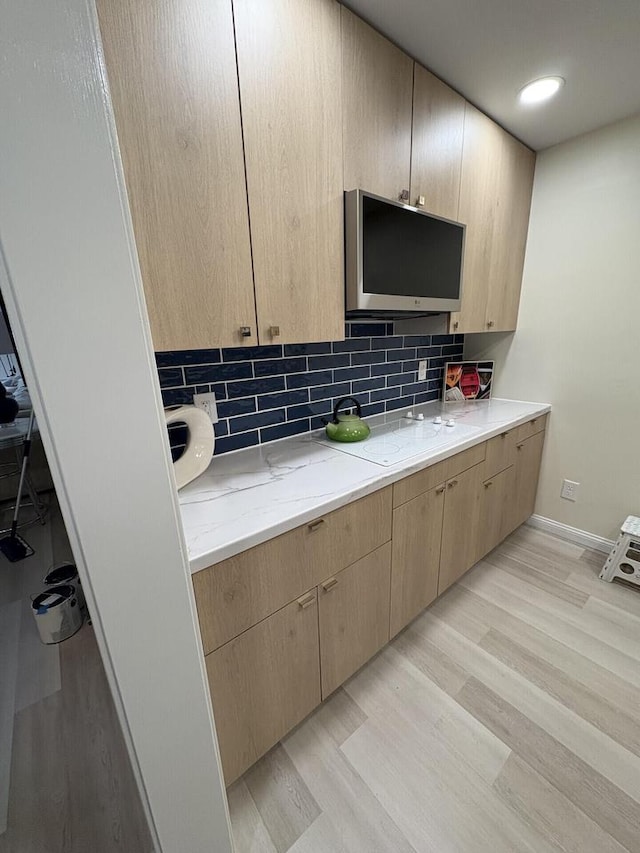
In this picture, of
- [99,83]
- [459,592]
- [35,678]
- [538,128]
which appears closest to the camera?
[99,83]

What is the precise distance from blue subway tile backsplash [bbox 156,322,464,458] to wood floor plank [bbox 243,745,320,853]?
1.10 m

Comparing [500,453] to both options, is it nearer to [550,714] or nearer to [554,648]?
[554,648]

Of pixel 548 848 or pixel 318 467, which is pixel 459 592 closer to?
pixel 548 848

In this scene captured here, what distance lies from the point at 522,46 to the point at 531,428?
171cm

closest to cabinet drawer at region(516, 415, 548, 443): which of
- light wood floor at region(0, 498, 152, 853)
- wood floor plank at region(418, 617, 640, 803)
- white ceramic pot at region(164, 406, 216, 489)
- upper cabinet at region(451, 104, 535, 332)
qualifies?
upper cabinet at region(451, 104, 535, 332)

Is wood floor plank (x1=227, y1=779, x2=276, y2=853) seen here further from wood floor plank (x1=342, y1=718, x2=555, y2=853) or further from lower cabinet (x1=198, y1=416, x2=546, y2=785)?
wood floor plank (x1=342, y1=718, x2=555, y2=853)

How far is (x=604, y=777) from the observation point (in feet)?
3.52

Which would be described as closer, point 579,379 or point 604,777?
point 604,777

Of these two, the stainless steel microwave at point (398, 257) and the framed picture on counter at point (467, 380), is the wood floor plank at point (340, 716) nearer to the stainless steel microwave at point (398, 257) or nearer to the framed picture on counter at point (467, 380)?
the stainless steel microwave at point (398, 257)

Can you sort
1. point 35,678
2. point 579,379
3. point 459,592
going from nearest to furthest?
point 35,678
point 459,592
point 579,379

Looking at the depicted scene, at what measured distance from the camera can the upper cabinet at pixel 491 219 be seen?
62.2 inches

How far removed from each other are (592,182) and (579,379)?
3.43 feet

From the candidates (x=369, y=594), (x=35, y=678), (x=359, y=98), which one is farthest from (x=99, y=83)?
(x=35, y=678)

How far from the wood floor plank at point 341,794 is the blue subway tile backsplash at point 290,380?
1.10 metres
